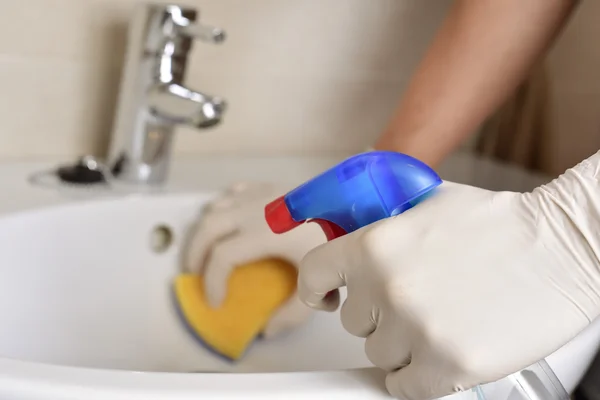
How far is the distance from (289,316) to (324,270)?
21 centimetres

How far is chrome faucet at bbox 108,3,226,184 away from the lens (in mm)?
542

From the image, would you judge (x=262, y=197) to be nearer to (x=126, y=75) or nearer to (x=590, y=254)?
(x=126, y=75)

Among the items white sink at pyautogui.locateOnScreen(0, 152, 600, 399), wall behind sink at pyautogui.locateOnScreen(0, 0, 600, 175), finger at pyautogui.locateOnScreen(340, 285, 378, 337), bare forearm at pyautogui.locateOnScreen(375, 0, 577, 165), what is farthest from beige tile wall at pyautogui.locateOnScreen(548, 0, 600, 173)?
finger at pyautogui.locateOnScreen(340, 285, 378, 337)

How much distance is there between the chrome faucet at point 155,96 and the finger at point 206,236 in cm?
9

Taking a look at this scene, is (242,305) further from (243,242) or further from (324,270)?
(324,270)

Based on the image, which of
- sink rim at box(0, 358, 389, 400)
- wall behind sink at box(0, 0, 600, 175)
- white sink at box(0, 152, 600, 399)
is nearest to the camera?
sink rim at box(0, 358, 389, 400)

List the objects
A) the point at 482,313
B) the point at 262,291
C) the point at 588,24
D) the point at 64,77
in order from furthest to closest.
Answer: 1. the point at 588,24
2. the point at 64,77
3. the point at 262,291
4. the point at 482,313

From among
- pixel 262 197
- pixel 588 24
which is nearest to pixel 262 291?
pixel 262 197

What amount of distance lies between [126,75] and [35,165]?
0.45 feet

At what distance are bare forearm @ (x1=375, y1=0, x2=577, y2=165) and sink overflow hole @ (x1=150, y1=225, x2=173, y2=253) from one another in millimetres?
210

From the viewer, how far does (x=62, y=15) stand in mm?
601

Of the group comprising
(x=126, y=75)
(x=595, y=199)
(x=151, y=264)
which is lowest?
(x=151, y=264)

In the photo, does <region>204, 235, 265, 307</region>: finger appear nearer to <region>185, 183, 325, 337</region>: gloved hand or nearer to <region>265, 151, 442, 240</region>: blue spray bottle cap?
<region>185, 183, 325, 337</region>: gloved hand

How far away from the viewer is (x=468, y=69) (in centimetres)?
53
